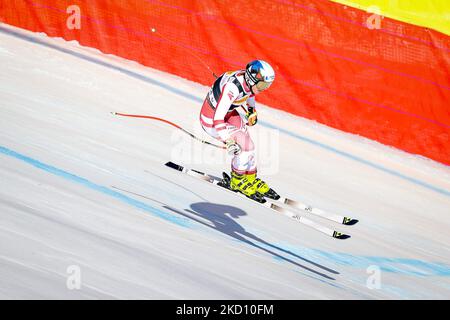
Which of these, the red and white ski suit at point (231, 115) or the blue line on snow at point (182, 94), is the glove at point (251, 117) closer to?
the red and white ski suit at point (231, 115)

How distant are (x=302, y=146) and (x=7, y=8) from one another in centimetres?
730

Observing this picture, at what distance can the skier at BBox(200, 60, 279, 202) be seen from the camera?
772 cm

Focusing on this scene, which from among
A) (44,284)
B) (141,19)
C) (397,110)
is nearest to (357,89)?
(397,110)

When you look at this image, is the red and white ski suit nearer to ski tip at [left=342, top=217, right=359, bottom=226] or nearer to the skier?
the skier

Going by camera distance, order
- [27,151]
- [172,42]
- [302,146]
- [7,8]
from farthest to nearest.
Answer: [7,8]
[172,42]
[302,146]
[27,151]

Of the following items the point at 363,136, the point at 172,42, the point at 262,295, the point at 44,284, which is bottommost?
the point at 44,284

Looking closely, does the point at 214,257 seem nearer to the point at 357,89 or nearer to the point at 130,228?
the point at 130,228

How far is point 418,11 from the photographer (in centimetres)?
1304

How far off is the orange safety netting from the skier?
11.7ft

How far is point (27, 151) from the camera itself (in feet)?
26.8

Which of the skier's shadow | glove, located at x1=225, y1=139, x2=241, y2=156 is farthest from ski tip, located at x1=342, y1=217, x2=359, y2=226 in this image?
glove, located at x1=225, y1=139, x2=241, y2=156

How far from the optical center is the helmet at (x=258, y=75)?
7.64 m

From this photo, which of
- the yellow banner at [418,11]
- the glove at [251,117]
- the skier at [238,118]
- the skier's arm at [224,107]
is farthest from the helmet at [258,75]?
the yellow banner at [418,11]

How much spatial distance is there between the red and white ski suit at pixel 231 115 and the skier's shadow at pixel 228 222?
54 centimetres
